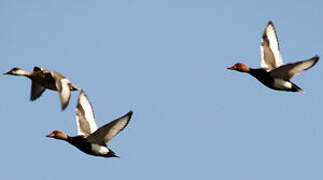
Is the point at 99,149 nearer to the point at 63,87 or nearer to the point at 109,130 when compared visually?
the point at 109,130

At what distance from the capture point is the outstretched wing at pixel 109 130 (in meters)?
15.1

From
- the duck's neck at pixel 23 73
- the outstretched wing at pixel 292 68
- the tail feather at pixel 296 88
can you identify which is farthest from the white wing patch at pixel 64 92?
the tail feather at pixel 296 88

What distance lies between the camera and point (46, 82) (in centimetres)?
A: 1834

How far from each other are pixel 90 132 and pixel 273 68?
5.70m

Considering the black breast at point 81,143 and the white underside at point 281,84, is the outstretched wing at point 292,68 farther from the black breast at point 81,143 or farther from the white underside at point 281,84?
the black breast at point 81,143

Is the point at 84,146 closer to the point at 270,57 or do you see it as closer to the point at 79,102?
the point at 79,102

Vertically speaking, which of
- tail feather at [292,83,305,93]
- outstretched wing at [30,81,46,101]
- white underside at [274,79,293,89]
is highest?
white underside at [274,79,293,89]

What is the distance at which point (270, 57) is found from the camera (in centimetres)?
1841

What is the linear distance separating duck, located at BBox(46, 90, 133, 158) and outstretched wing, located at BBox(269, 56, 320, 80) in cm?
483

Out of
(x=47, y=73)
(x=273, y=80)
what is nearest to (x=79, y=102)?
(x=47, y=73)

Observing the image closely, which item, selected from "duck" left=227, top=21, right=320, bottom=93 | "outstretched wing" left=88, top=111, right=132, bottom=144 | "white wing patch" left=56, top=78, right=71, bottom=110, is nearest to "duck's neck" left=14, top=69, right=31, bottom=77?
"white wing patch" left=56, top=78, right=71, bottom=110

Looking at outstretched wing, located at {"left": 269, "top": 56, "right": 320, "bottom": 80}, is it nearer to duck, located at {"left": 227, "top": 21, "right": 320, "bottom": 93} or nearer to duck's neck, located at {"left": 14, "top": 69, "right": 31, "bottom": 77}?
duck, located at {"left": 227, "top": 21, "right": 320, "bottom": 93}

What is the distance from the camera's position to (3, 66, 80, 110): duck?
668 inches

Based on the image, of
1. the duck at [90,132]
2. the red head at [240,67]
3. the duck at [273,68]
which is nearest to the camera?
the duck at [90,132]
